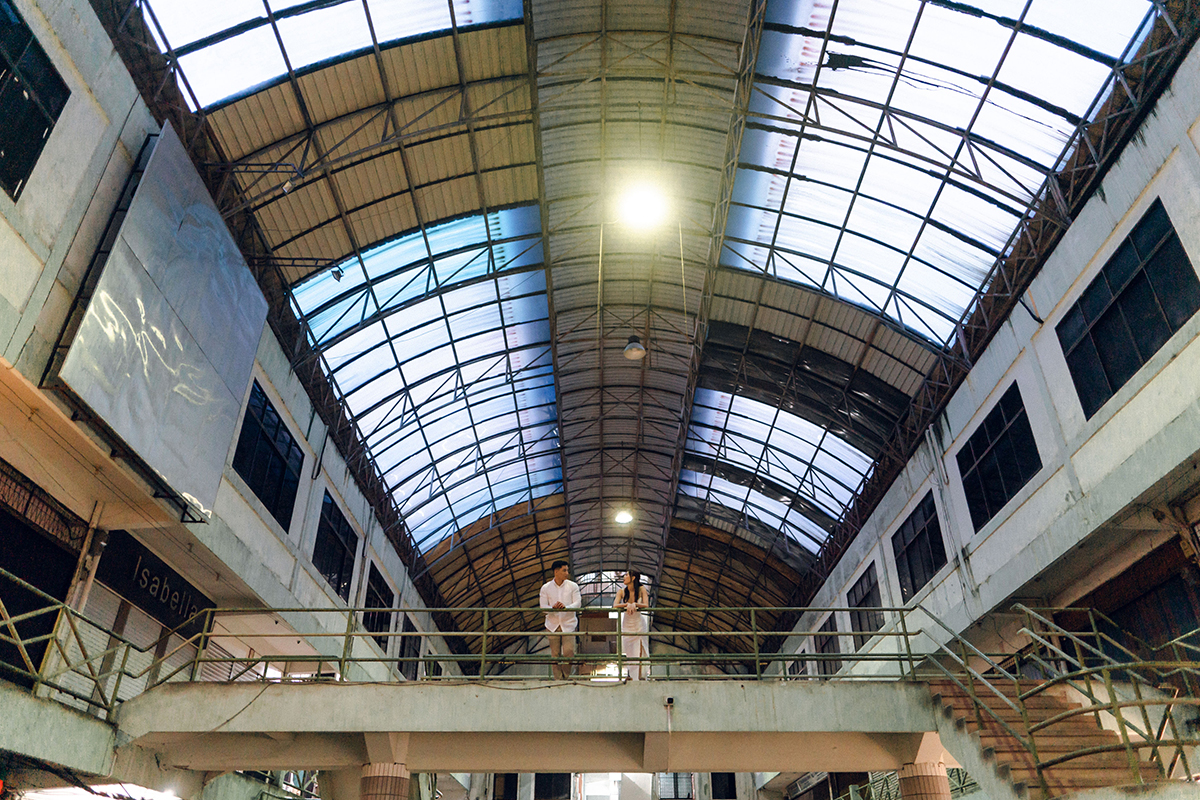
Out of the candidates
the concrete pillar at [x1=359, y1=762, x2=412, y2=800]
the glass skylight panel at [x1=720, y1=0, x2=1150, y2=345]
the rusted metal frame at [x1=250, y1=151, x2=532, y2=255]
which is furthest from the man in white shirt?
the glass skylight panel at [x1=720, y1=0, x2=1150, y2=345]

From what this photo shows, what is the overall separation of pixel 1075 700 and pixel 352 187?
22.0 m

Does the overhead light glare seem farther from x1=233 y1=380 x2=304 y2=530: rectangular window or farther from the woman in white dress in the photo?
the woman in white dress

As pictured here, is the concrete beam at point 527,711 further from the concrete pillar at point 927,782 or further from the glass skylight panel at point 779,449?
the glass skylight panel at point 779,449

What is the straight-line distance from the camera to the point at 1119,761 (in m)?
12.3

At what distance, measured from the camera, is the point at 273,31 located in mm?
17672

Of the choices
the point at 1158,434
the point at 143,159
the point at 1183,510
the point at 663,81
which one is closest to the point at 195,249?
the point at 143,159

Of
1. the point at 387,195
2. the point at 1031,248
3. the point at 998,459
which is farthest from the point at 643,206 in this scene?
the point at 998,459

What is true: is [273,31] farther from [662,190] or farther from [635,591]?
[635,591]

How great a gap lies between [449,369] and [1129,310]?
893 inches

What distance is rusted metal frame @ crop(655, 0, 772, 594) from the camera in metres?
19.7

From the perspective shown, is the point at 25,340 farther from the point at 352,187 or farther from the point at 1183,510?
the point at 1183,510

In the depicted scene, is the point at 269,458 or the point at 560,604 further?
the point at 269,458

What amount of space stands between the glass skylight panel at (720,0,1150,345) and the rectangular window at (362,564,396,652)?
20.4 m

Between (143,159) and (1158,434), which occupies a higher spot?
(143,159)
